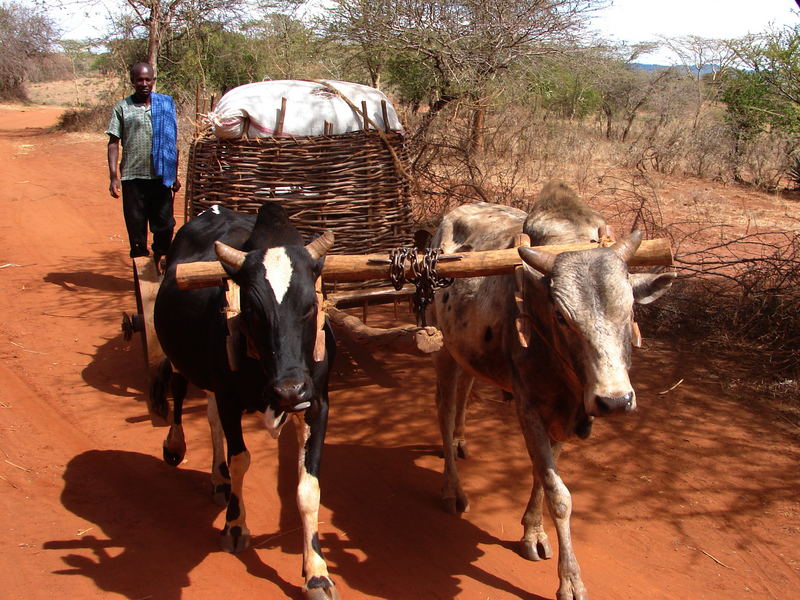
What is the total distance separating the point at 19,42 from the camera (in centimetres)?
3488

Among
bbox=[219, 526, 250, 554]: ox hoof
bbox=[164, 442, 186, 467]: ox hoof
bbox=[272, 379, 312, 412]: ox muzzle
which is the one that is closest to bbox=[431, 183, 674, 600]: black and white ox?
bbox=[272, 379, 312, 412]: ox muzzle

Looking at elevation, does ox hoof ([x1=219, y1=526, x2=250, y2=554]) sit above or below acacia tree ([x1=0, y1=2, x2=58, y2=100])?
below

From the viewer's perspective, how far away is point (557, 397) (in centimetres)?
341

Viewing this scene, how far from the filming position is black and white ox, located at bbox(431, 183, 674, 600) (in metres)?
2.93

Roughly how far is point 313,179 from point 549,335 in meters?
2.31

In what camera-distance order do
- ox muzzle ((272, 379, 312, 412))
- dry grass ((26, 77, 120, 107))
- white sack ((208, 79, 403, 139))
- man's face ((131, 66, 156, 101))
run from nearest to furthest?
ox muzzle ((272, 379, 312, 412))
white sack ((208, 79, 403, 139))
man's face ((131, 66, 156, 101))
dry grass ((26, 77, 120, 107))

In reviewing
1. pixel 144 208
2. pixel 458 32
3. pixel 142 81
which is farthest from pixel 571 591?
pixel 458 32

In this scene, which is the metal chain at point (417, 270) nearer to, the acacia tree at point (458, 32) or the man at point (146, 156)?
the man at point (146, 156)

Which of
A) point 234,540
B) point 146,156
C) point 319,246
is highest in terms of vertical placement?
point 146,156

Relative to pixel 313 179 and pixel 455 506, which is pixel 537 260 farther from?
pixel 313 179

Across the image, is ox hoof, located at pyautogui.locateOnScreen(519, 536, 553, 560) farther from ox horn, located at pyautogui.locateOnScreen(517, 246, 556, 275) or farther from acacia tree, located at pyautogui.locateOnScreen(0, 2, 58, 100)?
acacia tree, located at pyautogui.locateOnScreen(0, 2, 58, 100)

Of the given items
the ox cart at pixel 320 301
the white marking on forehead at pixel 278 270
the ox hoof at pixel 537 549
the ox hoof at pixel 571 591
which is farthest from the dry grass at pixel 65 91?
the ox hoof at pixel 571 591

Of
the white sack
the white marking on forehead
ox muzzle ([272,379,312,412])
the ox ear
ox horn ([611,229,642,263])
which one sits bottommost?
ox muzzle ([272,379,312,412])

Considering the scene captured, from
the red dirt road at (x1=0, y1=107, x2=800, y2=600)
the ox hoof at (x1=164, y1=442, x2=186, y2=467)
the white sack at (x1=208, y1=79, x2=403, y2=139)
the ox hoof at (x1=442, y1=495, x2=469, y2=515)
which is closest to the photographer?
the red dirt road at (x1=0, y1=107, x2=800, y2=600)
